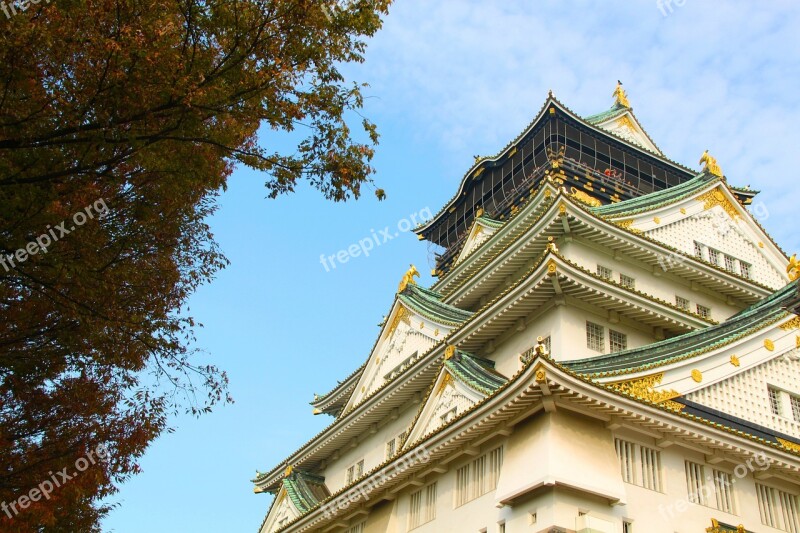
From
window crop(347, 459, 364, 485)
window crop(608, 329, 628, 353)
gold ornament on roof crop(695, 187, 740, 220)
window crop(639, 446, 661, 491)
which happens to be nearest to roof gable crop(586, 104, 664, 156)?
gold ornament on roof crop(695, 187, 740, 220)

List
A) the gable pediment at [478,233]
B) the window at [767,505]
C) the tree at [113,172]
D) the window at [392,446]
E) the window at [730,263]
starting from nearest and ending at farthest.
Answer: the tree at [113,172] < the window at [767,505] < the window at [392,446] < the window at [730,263] < the gable pediment at [478,233]

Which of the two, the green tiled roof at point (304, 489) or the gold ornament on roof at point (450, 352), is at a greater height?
the gold ornament on roof at point (450, 352)

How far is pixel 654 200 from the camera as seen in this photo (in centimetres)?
3053

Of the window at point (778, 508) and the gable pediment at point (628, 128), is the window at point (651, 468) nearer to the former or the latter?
the window at point (778, 508)

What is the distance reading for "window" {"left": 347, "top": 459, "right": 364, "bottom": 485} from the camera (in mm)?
31547

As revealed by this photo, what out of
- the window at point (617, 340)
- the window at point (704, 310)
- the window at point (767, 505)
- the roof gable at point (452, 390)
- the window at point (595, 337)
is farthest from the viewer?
the window at point (704, 310)

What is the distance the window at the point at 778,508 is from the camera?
20.3 metres

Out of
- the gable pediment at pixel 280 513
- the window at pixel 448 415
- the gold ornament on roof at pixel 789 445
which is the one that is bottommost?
the gold ornament on roof at pixel 789 445

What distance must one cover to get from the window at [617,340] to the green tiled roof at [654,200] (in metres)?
4.73

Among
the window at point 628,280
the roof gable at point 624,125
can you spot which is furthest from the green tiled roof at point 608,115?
the window at point 628,280

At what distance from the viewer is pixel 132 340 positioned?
13906 mm

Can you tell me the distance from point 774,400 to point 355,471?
16706 mm

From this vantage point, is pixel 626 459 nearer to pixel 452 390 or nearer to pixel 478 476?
pixel 478 476

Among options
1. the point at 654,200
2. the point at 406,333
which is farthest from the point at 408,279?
the point at 654,200
